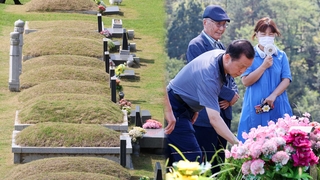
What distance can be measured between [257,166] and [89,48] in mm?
13096

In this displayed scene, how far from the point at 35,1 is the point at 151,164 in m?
13.4

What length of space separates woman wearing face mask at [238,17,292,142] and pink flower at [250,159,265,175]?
1.12 m

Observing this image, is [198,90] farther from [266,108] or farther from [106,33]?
[106,33]

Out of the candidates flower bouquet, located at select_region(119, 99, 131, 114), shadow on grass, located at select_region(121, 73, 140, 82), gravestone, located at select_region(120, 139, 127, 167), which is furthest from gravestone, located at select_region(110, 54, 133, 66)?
gravestone, located at select_region(120, 139, 127, 167)

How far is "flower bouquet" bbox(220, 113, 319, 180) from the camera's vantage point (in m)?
3.79

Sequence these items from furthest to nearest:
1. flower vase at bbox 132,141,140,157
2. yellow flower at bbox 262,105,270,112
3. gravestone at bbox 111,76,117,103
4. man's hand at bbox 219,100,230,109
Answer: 1. gravestone at bbox 111,76,117,103
2. flower vase at bbox 132,141,140,157
3. yellow flower at bbox 262,105,270,112
4. man's hand at bbox 219,100,230,109

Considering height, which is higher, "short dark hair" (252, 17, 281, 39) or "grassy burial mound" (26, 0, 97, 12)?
"short dark hair" (252, 17, 281, 39)

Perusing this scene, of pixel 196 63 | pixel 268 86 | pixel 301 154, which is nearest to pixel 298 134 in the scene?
pixel 301 154

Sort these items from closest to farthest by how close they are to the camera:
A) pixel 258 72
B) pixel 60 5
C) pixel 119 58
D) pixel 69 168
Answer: pixel 258 72 < pixel 69 168 < pixel 119 58 < pixel 60 5

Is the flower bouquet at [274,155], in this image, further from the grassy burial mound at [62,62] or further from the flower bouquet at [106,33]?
the flower bouquet at [106,33]

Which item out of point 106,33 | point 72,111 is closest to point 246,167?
point 72,111

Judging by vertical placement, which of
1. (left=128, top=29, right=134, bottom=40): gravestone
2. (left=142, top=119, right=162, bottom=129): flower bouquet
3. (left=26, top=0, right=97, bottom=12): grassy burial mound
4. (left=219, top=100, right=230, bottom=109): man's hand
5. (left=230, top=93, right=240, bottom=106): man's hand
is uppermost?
(left=230, top=93, right=240, bottom=106): man's hand

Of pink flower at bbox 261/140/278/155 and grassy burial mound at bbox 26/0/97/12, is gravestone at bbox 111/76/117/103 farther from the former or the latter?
grassy burial mound at bbox 26/0/97/12

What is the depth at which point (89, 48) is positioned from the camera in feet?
54.7
